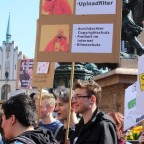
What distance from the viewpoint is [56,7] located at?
514 centimetres

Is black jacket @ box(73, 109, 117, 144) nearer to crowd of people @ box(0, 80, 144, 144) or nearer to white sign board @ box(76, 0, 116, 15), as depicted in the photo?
crowd of people @ box(0, 80, 144, 144)

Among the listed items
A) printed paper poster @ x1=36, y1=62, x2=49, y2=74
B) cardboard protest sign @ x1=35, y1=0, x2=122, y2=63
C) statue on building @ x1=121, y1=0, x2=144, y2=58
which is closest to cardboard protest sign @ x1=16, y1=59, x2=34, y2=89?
statue on building @ x1=121, y1=0, x2=144, y2=58

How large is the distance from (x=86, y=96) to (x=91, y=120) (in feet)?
0.74

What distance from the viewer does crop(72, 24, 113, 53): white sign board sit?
466 centimetres

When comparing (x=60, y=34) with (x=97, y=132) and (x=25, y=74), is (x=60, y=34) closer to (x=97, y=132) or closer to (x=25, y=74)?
(x=97, y=132)

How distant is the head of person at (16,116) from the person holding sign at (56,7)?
192 cm

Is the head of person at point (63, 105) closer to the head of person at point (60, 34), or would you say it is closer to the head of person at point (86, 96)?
the head of person at point (60, 34)

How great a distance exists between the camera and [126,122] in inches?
221

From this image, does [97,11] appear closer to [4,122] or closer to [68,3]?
[68,3]

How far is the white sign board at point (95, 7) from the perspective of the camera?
15.6 ft

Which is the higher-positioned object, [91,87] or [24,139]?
[91,87]

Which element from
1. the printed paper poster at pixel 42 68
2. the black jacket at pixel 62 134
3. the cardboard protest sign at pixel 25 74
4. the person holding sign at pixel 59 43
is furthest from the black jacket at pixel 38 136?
the cardboard protest sign at pixel 25 74

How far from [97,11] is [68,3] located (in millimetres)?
360

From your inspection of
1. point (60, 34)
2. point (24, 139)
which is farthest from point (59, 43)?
point (24, 139)
